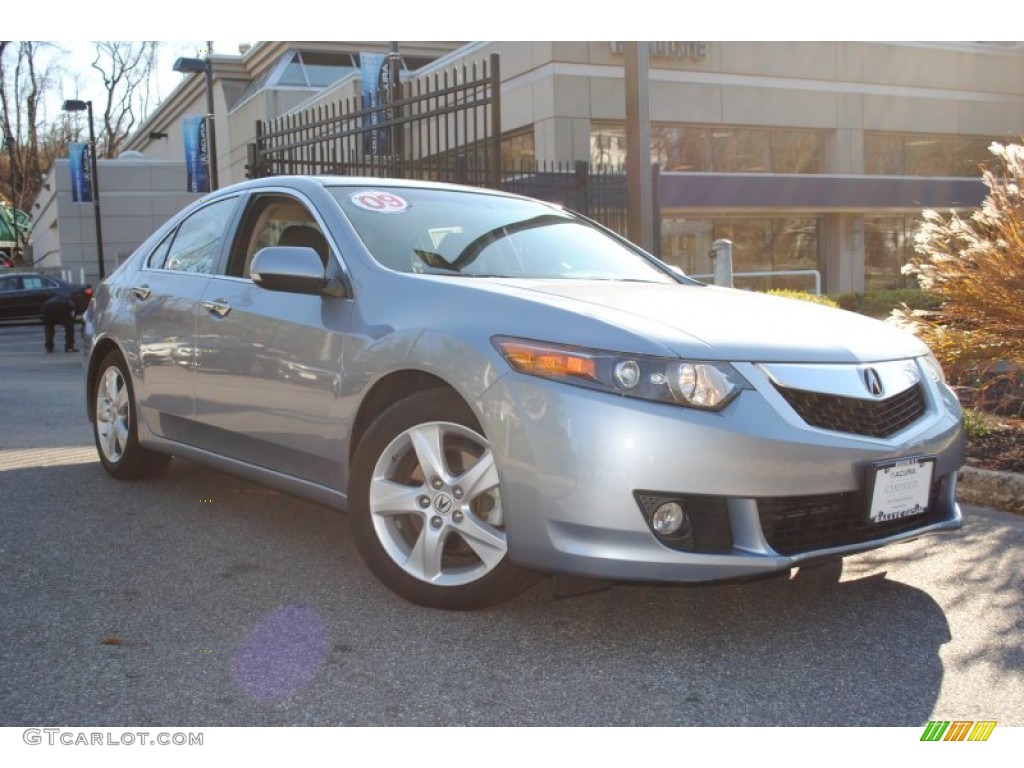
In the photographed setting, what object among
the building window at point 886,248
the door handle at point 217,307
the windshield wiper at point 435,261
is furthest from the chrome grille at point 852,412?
the building window at point 886,248

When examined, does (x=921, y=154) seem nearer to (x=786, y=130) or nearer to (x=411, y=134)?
(x=786, y=130)

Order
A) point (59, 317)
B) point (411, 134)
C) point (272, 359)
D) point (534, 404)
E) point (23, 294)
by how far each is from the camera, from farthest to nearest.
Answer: point (23, 294), point (59, 317), point (411, 134), point (272, 359), point (534, 404)

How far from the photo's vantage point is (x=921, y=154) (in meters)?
27.1

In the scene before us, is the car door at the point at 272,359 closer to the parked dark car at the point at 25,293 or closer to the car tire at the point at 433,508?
the car tire at the point at 433,508

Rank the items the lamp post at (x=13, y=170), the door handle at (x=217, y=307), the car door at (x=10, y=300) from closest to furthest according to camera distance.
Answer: the door handle at (x=217, y=307), the car door at (x=10, y=300), the lamp post at (x=13, y=170)

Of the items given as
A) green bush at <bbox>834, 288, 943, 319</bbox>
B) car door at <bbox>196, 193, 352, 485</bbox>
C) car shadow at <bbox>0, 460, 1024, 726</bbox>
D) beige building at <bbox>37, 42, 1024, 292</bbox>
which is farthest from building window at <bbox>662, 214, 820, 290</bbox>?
car shadow at <bbox>0, 460, 1024, 726</bbox>

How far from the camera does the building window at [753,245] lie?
76.5 ft

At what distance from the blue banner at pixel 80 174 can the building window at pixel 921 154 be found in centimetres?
2710

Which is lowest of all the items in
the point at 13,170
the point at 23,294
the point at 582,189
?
the point at 23,294

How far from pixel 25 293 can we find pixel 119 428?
26711 millimetres

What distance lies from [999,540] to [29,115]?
181ft

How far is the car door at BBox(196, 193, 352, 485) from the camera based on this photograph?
405 cm

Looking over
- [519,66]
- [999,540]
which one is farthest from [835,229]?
[999,540]

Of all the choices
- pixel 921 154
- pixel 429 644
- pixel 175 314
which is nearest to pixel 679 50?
pixel 921 154
